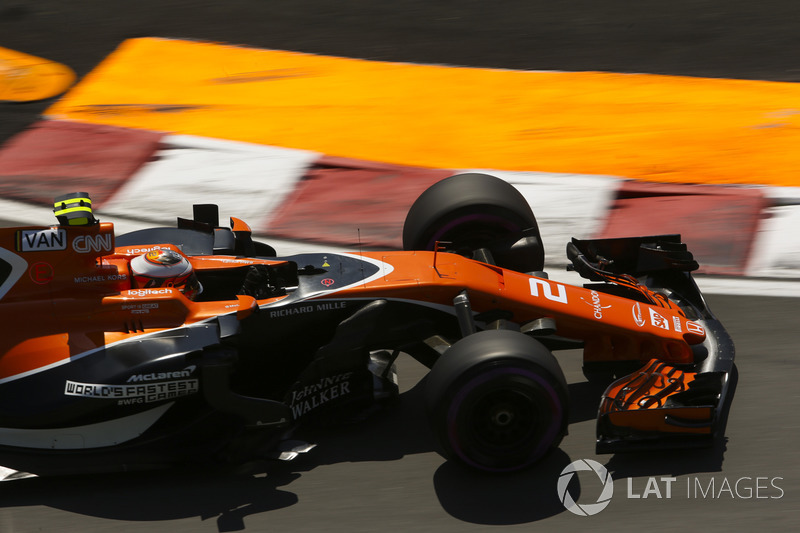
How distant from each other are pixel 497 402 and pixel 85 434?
1943 mm

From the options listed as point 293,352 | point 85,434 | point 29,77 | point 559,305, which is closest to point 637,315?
point 559,305

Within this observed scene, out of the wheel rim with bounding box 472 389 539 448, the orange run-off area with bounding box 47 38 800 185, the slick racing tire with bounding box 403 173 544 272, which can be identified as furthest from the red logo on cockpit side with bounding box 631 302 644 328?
the orange run-off area with bounding box 47 38 800 185

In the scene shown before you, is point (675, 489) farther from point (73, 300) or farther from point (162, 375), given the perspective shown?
point (73, 300)

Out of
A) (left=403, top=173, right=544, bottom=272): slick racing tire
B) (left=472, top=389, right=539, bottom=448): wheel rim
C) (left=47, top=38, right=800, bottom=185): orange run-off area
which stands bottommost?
(left=472, top=389, right=539, bottom=448): wheel rim

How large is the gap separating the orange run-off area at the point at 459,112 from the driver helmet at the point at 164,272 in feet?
12.1

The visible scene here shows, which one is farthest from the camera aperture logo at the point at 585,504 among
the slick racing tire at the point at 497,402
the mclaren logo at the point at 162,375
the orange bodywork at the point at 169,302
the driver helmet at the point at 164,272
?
the driver helmet at the point at 164,272

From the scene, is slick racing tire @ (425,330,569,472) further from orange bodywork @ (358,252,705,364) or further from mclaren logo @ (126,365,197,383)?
mclaren logo @ (126,365,197,383)

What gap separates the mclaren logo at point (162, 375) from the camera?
4.41 meters

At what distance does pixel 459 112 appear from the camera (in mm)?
9375

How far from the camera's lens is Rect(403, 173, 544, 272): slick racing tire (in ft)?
18.6

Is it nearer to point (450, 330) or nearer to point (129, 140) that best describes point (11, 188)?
point (129, 140)

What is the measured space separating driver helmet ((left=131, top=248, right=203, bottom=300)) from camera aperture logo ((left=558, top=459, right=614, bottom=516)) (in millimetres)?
2124

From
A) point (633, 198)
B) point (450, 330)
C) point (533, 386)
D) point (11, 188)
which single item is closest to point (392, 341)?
point (450, 330)

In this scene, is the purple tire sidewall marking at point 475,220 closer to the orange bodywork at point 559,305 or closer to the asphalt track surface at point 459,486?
the orange bodywork at point 559,305
